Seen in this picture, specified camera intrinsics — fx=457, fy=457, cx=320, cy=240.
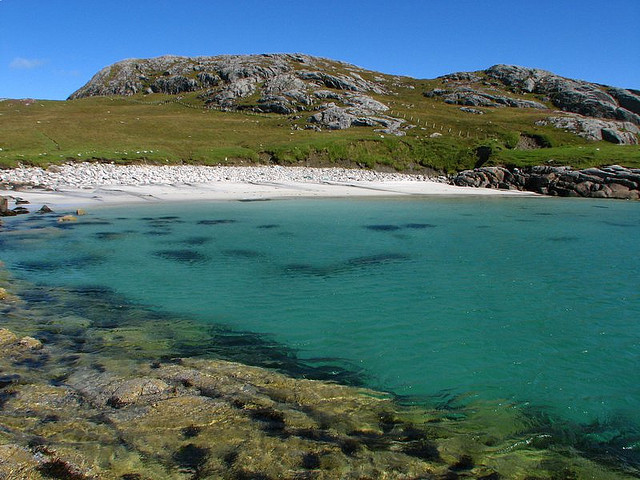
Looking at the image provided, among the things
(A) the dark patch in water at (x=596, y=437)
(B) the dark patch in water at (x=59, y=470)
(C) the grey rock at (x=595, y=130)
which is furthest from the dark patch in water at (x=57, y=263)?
(C) the grey rock at (x=595, y=130)

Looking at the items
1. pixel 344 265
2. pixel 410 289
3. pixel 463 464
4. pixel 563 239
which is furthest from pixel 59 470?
pixel 563 239

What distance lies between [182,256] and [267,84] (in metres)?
114

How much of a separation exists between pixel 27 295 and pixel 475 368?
12.3 meters

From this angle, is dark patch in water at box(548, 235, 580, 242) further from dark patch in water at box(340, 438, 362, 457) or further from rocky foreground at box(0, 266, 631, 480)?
dark patch in water at box(340, 438, 362, 457)

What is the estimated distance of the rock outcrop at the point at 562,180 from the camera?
5075 cm

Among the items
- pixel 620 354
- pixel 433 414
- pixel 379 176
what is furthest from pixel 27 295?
pixel 379 176

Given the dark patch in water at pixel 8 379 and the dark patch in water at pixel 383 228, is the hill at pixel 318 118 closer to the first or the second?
the dark patch in water at pixel 383 228

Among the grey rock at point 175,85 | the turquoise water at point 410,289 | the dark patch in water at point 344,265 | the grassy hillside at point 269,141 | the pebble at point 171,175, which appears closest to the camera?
the turquoise water at point 410,289

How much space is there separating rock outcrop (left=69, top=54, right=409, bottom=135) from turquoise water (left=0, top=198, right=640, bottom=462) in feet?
194

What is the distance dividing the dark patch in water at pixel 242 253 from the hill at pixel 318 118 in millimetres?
38740

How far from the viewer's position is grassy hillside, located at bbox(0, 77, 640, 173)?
5751 centimetres

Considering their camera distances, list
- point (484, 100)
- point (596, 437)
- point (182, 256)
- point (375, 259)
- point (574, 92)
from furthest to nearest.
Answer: point (574, 92) < point (484, 100) < point (182, 256) < point (375, 259) < point (596, 437)

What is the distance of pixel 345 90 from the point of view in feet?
402

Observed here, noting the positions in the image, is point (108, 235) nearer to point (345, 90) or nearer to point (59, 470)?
point (59, 470)
